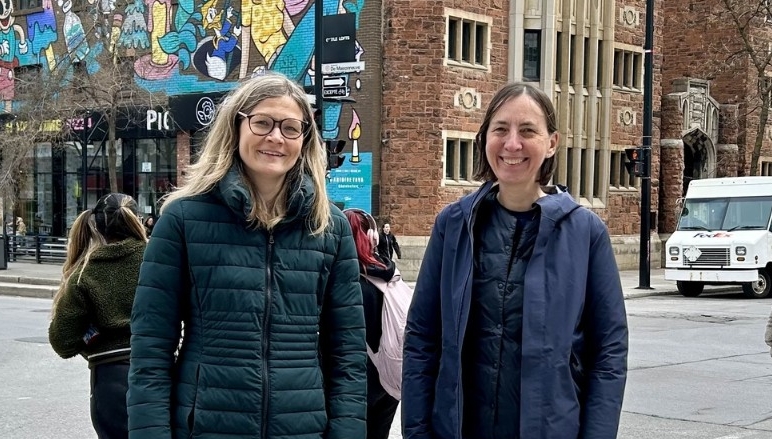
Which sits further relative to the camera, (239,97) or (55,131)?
(55,131)

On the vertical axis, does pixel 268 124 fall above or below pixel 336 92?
below

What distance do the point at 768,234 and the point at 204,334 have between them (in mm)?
22577

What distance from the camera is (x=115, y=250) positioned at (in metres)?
5.15

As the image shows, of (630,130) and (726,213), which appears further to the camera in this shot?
(630,130)

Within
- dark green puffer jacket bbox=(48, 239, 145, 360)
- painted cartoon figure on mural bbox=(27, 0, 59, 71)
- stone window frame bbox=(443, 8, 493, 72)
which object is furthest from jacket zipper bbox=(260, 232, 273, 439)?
painted cartoon figure on mural bbox=(27, 0, 59, 71)

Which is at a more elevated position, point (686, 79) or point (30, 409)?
point (686, 79)

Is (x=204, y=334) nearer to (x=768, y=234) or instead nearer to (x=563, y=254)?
(x=563, y=254)

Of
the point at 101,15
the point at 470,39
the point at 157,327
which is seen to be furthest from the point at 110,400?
the point at 101,15

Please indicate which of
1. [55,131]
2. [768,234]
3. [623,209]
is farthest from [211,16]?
[768,234]

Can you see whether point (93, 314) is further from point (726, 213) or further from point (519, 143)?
point (726, 213)

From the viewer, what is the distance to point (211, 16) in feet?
99.6

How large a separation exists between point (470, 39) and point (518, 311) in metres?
25.3

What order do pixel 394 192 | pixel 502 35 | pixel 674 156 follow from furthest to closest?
pixel 674 156 < pixel 502 35 < pixel 394 192

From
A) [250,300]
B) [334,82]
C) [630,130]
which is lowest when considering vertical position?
[250,300]
